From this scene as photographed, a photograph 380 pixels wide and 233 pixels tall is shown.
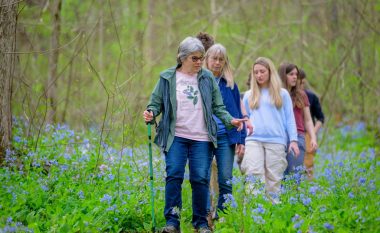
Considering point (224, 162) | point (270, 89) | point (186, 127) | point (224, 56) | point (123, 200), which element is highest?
point (224, 56)

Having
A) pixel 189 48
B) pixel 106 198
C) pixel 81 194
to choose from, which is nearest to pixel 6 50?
pixel 81 194

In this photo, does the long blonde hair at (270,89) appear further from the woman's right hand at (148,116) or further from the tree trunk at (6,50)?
the tree trunk at (6,50)

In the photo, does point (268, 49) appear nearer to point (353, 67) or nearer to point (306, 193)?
point (353, 67)

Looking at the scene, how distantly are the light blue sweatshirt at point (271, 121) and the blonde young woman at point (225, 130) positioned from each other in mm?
437

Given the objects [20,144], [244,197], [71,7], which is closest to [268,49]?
[71,7]

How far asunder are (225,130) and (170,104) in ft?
2.54

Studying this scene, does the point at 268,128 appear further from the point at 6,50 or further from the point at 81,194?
Result: the point at 6,50

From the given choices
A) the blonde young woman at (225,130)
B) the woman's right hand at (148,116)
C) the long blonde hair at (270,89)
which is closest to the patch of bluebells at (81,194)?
the woman's right hand at (148,116)

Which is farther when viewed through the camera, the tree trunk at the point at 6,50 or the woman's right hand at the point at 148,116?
the tree trunk at the point at 6,50

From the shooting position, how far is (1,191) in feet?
18.7

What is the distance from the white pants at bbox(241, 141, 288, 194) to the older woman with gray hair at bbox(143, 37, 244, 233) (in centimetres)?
111

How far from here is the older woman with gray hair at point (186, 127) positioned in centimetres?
540

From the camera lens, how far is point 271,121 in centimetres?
666

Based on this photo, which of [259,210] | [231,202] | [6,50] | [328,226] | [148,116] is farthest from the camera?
[6,50]
